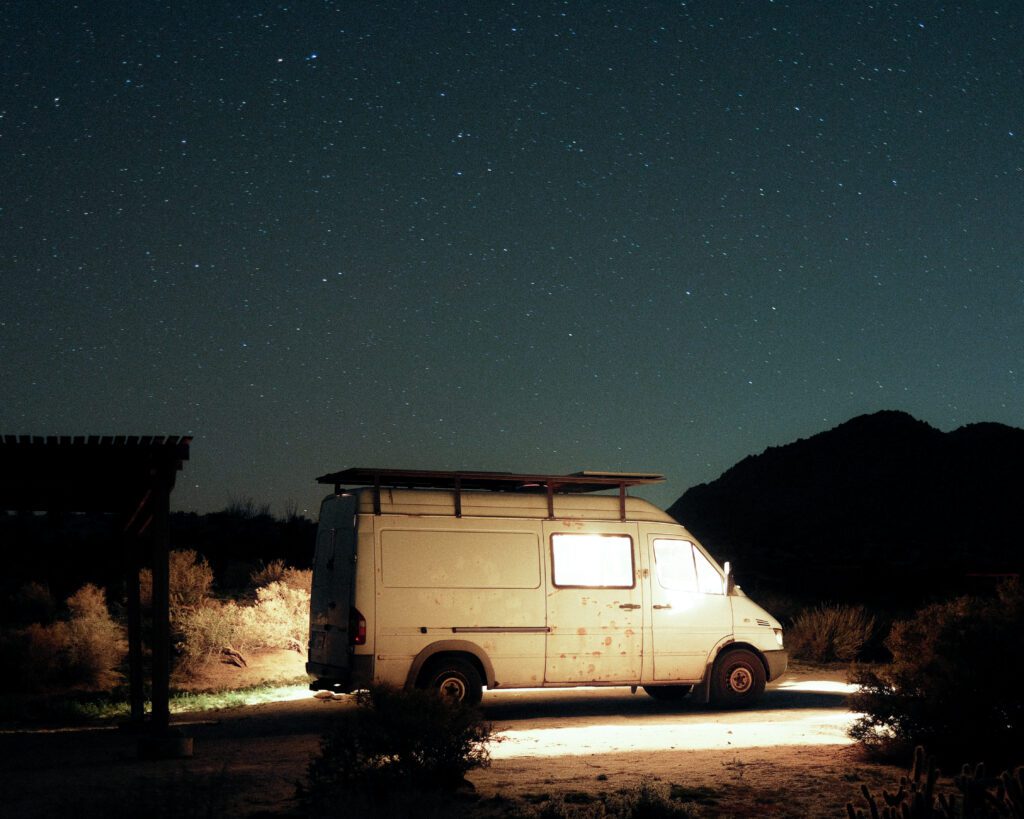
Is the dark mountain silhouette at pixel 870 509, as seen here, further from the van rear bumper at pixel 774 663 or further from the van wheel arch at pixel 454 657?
the van wheel arch at pixel 454 657

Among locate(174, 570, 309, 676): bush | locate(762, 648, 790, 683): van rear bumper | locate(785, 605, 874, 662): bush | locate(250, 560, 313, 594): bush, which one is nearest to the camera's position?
locate(762, 648, 790, 683): van rear bumper

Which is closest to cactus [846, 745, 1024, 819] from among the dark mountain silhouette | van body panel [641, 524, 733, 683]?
van body panel [641, 524, 733, 683]

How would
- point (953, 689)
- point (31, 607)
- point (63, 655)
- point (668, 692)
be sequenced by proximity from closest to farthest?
point (953, 689)
point (668, 692)
point (63, 655)
point (31, 607)

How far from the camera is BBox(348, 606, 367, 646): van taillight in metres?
12.5

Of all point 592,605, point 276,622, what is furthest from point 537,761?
point 276,622

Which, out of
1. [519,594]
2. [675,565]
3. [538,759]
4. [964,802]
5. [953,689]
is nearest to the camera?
[964,802]

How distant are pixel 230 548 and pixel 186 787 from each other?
42.0m

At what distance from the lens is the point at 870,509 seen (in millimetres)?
74062

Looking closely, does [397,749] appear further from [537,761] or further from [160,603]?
[160,603]

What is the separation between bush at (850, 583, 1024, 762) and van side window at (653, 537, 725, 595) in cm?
396

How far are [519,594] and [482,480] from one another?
138 centimetres

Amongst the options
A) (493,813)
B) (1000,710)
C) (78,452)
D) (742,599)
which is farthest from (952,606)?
(78,452)

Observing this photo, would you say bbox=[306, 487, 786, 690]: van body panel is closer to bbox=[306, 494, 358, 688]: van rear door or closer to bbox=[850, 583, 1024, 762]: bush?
bbox=[306, 494, 358, 688]: van rear door

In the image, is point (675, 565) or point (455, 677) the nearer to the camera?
point (455, 677)
